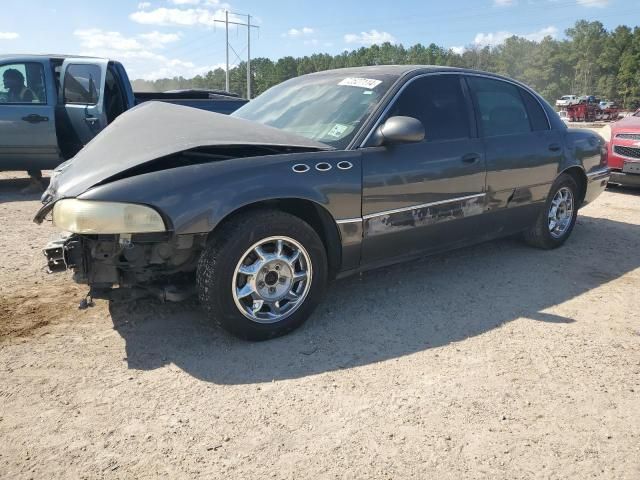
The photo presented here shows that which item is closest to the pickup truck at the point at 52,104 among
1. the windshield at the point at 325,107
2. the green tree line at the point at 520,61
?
the windshield at the point at 325,107

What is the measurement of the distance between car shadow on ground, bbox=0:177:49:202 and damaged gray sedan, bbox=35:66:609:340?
14.2ft

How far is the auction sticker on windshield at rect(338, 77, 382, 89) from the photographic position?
3795 millimetres

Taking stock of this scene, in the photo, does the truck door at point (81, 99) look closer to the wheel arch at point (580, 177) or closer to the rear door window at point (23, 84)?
the rear door window at point (23, 84)

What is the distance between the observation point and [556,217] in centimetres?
516

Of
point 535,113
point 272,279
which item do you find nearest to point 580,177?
point 535,113

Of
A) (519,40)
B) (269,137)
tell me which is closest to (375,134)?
(269,137)

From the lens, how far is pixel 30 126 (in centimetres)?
724

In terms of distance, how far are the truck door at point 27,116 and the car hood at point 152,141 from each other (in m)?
4.23

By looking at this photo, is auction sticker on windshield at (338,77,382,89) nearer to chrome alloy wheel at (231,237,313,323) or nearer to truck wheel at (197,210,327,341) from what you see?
truck wheel at (197,210,327,341)

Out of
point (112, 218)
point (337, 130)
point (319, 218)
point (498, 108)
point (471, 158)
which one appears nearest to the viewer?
point (112, 218)

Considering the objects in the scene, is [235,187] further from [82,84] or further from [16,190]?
[16,190]

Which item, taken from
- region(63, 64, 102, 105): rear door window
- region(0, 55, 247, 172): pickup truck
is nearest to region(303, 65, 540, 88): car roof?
region(0, 55, 247, 172): pickup truck

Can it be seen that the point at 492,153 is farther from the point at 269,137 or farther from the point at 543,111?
the point at 269,137

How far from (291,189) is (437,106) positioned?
1556 millimetres
